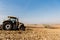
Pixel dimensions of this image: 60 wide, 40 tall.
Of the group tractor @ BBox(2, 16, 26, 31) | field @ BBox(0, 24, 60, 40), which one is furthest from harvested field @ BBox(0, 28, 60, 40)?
tractor @ BBox(2, 16, 26, 31)

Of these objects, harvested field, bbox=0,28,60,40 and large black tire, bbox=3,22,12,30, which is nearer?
harvested field, bbox=0,28,60,40

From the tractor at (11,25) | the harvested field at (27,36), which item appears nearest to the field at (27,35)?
the harvested field at (27,36)

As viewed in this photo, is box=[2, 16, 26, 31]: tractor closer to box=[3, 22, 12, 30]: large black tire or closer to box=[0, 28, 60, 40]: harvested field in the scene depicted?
box=[3, 22, 12, 30]: large black tire

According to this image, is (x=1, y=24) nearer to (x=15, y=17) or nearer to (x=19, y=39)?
(x=15, y=17)

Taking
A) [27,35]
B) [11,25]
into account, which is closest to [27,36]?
[27,35]

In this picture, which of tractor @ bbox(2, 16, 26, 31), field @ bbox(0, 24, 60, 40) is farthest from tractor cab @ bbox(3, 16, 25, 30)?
field @ bbox(0, 24, 60, 40)

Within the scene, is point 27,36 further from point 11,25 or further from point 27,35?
point 11,25

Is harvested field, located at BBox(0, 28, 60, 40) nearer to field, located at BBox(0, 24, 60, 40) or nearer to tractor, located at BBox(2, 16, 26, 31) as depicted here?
field, located at BBox(0, 24, 60, 40)

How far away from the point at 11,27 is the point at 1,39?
8.08 m

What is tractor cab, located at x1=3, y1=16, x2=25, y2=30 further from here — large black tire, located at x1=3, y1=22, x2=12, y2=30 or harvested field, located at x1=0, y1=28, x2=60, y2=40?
harvested field, located at x1=0, y1=28, x2=60, y2=40

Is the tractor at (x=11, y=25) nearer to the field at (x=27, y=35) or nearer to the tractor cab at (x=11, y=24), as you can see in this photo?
the tractor cab at (x=11, y=24)

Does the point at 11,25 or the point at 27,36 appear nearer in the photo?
the point at 27,36

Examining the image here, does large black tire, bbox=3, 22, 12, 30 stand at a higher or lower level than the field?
higher

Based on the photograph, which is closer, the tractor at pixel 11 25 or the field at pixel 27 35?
the field at pixel 27 35
